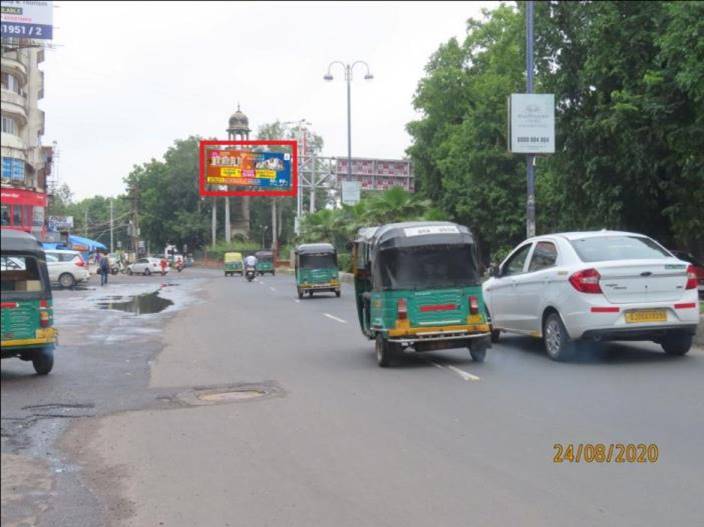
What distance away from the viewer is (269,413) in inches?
322

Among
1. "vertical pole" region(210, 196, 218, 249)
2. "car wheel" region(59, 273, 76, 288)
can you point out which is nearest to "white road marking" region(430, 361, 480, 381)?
"car wheel" region(59, 273, 76, 288)

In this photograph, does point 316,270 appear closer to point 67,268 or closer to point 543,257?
point 67,268

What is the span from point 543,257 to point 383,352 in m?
2.77

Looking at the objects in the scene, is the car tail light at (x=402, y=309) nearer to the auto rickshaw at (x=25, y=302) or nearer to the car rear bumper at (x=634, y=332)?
the car rear bumper at (x=634, y=332)

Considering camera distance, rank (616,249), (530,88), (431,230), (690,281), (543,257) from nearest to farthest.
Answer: (690,281)
(616,249)
(431,230)
(543,257)
(530,88)

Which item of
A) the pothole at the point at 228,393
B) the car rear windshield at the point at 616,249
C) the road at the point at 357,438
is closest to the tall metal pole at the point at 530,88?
the road at the point at 357,438

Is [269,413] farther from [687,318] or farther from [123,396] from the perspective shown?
[687,318]

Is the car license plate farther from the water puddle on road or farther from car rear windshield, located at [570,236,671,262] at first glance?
the water puddle on road

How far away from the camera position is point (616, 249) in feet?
35.6

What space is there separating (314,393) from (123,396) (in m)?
2.27

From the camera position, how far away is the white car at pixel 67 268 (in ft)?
121

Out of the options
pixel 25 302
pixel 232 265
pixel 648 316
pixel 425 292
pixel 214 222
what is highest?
pixel 214 222

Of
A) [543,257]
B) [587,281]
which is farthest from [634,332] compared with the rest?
[543,257]

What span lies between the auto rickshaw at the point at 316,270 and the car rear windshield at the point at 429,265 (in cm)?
1814
